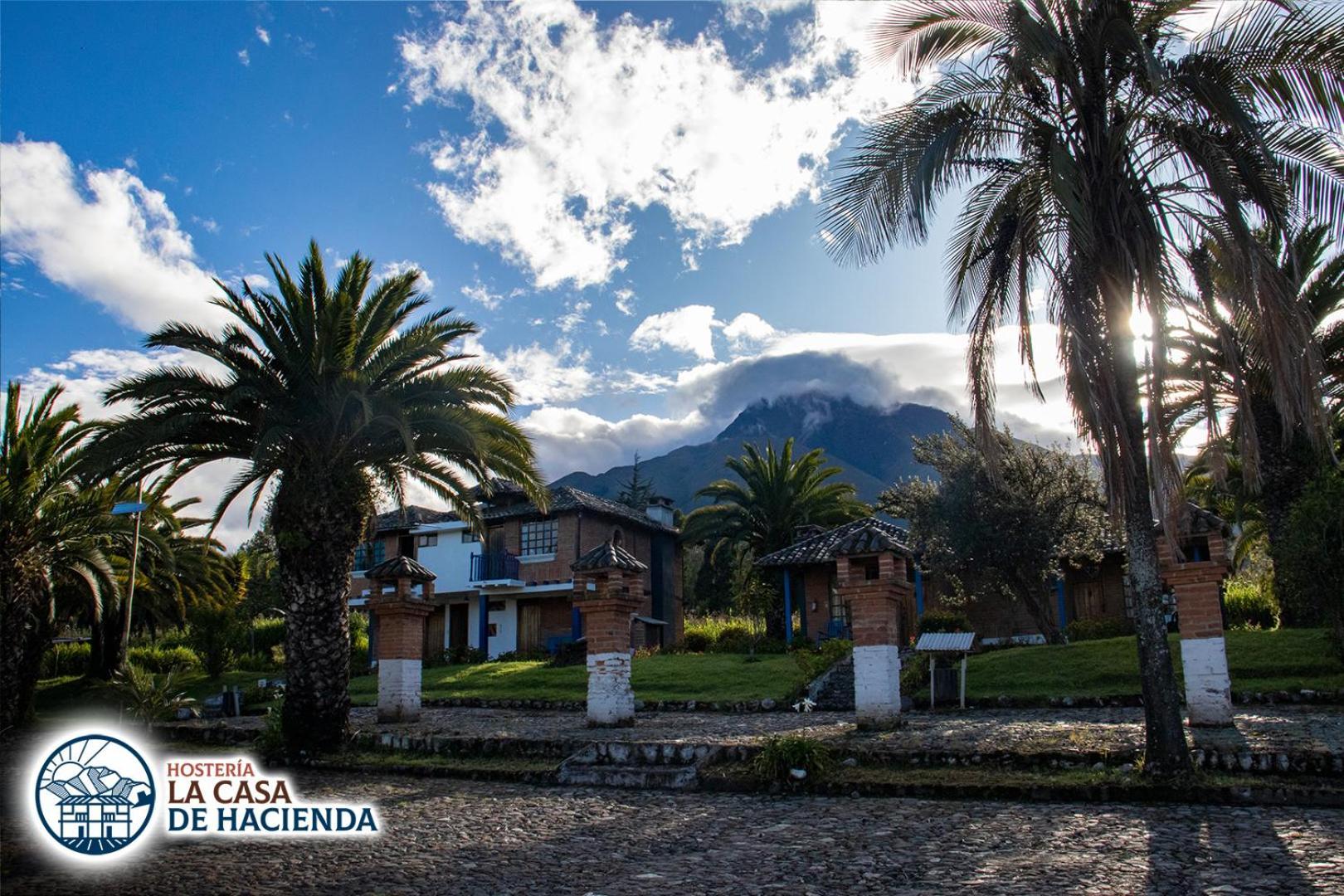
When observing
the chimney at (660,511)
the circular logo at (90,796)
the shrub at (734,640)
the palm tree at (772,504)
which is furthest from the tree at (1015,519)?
the circular logo at (90,796)

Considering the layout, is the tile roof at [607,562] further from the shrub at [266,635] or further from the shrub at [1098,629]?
the shrub at [266,635]

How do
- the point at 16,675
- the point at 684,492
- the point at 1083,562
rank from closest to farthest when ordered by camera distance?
the point at 16,675 → the point at 1083,562 → the point at 684,492

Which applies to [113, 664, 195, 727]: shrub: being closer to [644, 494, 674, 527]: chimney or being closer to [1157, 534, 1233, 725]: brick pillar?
[1157, 534, 1233, 725]: brick pillar

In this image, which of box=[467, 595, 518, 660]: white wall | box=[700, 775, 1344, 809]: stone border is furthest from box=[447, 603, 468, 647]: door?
box=[700, 775, 1344, 809]: stone border

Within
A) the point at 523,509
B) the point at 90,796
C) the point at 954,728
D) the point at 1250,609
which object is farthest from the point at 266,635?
the point at 1250,609

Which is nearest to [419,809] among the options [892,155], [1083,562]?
[892,155]

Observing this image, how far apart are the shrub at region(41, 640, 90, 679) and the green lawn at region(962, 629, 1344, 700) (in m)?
30.8

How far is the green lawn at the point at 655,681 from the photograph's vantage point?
21516 millimetres

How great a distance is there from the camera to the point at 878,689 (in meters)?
14.2

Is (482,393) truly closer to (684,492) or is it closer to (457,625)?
(457,625)

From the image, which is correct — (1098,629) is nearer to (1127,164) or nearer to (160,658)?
(1127,164)

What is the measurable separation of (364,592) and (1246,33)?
37360 millimetres

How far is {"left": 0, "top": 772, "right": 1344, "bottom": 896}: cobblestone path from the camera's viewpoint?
6.71 metres

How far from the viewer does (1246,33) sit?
10.2 m
